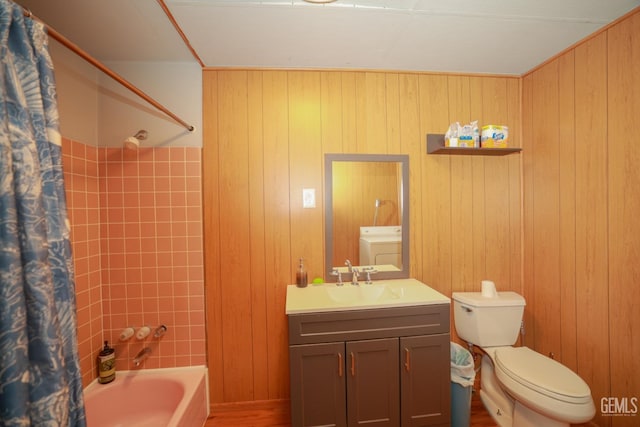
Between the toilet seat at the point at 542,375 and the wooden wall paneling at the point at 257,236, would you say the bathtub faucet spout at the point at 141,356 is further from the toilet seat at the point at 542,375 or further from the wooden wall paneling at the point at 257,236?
the toilet seat at the point at 542,375

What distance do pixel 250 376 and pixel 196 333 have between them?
488mm

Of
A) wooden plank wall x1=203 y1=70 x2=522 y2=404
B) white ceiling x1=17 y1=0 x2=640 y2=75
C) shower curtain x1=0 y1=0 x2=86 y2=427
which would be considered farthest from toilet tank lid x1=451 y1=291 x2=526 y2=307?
shower curtain x1=0 y1=0 x2=86 y2=427

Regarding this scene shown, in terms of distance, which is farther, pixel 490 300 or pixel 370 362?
pixel 490 300

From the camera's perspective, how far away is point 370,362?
130cm

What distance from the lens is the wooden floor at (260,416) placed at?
4.97 feet

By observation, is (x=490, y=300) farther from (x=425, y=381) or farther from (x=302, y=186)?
(x=302, y=186)

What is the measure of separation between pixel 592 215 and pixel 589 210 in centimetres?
3

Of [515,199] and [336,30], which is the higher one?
[336,30]

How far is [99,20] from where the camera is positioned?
4.10ft

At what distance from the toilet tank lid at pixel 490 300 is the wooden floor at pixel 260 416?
0.73 meters

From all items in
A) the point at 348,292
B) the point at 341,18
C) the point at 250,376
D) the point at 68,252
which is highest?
the point at 341,18

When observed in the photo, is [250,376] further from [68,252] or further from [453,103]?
[453,103]

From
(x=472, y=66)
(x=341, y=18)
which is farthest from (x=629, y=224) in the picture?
(x=341, y=18)

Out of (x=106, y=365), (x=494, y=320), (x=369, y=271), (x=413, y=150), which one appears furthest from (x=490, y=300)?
(x=106, y=365)
